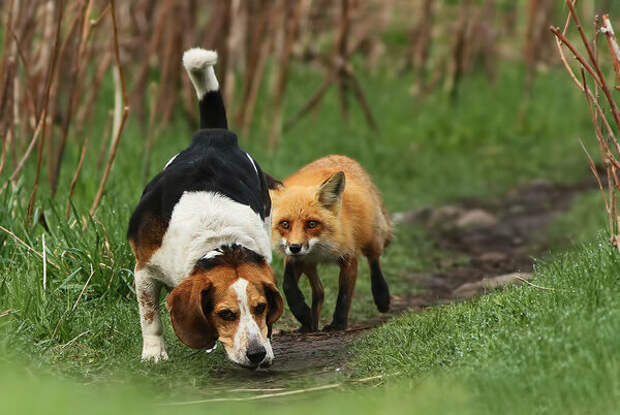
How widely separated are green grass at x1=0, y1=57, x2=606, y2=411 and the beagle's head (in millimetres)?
304

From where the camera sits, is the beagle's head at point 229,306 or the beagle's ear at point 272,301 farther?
the beagle's ear at point 272,301

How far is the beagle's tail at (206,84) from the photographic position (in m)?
5.64

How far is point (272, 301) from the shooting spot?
15.7ft

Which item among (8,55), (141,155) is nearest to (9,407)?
(8,55)

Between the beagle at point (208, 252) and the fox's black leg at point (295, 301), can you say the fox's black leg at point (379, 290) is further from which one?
the beagle at point (208, 252)

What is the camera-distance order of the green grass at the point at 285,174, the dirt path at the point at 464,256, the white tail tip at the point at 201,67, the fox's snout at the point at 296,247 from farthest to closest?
Result: the fox's snout at the point at 296,247 → the white tail tip at the point at 201,67 → the dirt path at the point at 464,256 → the green grass at the point at 285,174

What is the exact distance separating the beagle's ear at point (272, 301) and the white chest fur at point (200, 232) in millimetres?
293

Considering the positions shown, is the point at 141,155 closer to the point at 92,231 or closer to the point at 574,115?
the point at 92,231

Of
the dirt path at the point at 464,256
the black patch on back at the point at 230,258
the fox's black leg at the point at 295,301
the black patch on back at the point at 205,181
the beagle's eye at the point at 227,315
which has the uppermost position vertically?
the black patch on back at the point at 205,181

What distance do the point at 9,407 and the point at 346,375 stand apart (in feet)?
6.30

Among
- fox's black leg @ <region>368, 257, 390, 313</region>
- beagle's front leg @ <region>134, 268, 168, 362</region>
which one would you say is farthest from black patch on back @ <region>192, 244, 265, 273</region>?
fox's black leg @ <region>368, 257, 390, 313</region>

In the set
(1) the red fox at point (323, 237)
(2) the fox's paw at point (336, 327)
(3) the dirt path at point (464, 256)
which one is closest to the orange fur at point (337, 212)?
(1) the red fox at point (323, 237)

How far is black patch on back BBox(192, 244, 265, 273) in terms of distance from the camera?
4.74 meters

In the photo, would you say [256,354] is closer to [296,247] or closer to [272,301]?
[272,301]
